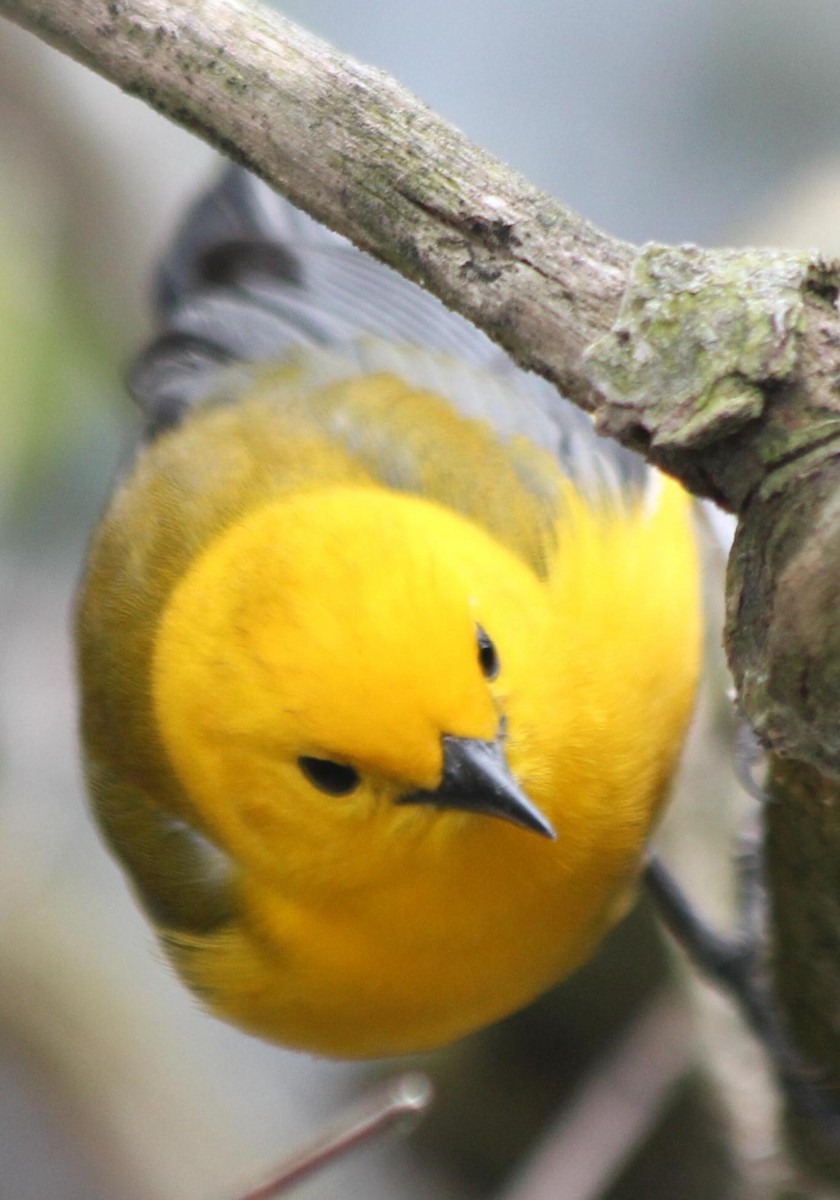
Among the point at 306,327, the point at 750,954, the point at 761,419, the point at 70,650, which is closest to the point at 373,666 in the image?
the point at 761,419

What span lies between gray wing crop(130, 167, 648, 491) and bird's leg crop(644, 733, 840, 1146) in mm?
644

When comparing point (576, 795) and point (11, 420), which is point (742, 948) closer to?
point (576, 795)

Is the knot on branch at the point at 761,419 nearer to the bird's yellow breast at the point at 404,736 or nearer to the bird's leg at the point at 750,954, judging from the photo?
the bird's yellow breast at the point at 404,736

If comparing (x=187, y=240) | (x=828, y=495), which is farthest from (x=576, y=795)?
(x=187, y=240)

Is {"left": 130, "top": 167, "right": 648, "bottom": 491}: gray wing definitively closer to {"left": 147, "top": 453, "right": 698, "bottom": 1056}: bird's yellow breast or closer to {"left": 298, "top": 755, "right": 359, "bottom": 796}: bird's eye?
{"left": 147, "top": 453, "right": 698, "bottom": 1056}: bird's yellow breast

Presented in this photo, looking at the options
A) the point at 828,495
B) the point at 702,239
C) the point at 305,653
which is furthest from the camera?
the point at 702,239

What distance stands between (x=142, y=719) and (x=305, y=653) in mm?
638

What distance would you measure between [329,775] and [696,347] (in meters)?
0.74

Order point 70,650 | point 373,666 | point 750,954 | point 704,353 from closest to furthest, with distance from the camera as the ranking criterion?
point 704,353 → point 373,666 → point 750,954 → point 70,650

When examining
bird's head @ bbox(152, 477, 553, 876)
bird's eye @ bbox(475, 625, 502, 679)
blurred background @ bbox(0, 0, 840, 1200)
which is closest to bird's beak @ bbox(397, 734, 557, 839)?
bird's head @ bbox(152, 477, 553, 876)

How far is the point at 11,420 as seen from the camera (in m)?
3.20

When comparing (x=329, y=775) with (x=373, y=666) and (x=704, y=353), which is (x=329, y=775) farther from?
(x=704, y=353)

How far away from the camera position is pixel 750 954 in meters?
2.67

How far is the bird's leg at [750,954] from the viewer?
226cm
